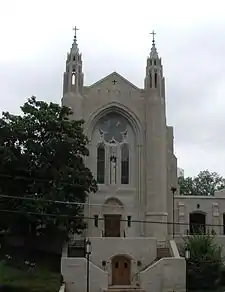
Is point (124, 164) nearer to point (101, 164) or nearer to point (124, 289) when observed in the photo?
point (101, 164)

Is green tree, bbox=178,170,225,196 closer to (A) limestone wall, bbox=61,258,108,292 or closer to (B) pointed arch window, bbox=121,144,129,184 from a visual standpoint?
(B) pointed arch window, bbox=121,144,129,184

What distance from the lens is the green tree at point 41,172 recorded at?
3403 centimetres

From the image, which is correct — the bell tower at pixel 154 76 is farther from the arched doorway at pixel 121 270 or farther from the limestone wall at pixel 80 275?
the limestone wall at pixel 80 275

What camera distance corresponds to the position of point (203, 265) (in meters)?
35.5

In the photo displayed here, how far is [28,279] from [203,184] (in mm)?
54541

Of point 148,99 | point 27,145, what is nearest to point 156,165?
point 148,99

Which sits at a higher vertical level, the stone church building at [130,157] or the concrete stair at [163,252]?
the stone church building at [130,157]

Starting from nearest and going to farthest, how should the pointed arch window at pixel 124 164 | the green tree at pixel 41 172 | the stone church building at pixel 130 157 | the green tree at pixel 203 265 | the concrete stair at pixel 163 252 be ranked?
the green tree at pixel 41 172 → the green tree at pixel 203 265 → the concrete stair at pixel 163 252 → the stone church building at pixel 130 157 → the pointed arch window at pixel 124 164

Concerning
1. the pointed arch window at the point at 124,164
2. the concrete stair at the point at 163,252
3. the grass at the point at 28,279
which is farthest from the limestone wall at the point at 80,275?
the pointed arch window at the point at 124,164

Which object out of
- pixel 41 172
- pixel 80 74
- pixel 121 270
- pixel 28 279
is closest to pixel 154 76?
Result: pixel 80 74

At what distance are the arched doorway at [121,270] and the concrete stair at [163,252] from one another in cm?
221

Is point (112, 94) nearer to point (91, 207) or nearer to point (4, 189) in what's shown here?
point (91, 207)

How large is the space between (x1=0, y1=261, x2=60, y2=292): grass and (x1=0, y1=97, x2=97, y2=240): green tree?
119 inches

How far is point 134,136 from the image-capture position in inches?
1740
